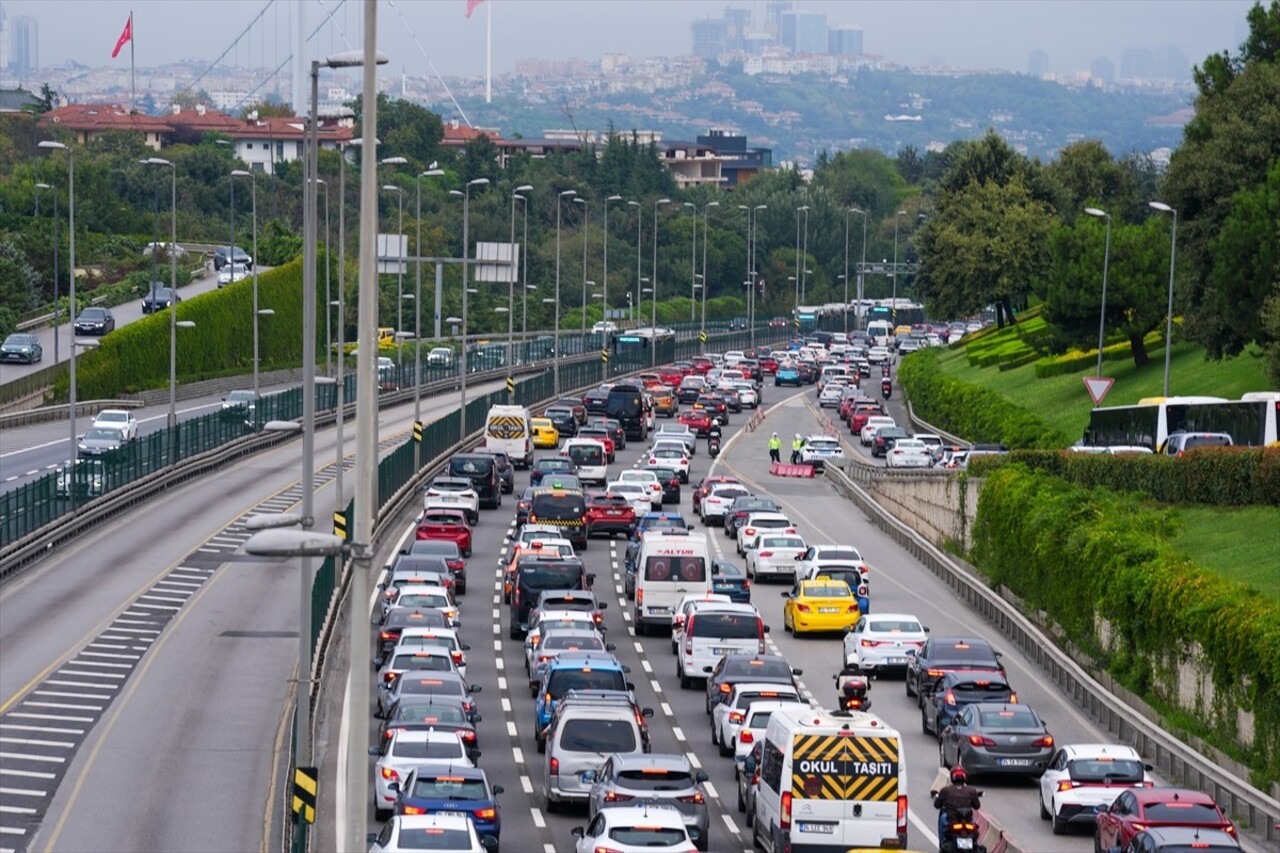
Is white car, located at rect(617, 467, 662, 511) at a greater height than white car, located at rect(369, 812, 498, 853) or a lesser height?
lesser

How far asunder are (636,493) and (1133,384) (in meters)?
23.3

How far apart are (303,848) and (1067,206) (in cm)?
11119

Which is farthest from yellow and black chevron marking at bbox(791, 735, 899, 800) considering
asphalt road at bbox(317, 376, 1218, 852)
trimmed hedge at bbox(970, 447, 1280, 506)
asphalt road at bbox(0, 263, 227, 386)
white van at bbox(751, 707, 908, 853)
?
asphalt road at bbox(0, 263, 227, 386)

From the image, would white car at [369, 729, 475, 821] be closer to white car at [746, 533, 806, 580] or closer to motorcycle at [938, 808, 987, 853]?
motorcycle at [938, 808, 987, 853]

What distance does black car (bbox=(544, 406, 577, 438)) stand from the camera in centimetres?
9306

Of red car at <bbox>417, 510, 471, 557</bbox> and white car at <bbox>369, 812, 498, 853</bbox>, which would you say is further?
red car at <bbox>417, 510, 471, 557</bbox>

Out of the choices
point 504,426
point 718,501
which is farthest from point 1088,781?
point 504,426

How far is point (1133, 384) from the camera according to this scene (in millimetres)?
85375

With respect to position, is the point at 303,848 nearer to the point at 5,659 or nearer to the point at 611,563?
the point at 5,659

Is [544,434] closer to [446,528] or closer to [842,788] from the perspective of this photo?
[446,528]

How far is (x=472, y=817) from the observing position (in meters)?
30.0

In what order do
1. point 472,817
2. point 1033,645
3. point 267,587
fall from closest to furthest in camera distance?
point 472,817
point 1033,645
point 267,587

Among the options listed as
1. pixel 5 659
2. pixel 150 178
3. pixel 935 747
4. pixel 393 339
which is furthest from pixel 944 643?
pixel 150 178

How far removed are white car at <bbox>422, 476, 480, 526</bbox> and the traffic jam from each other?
129 mm
